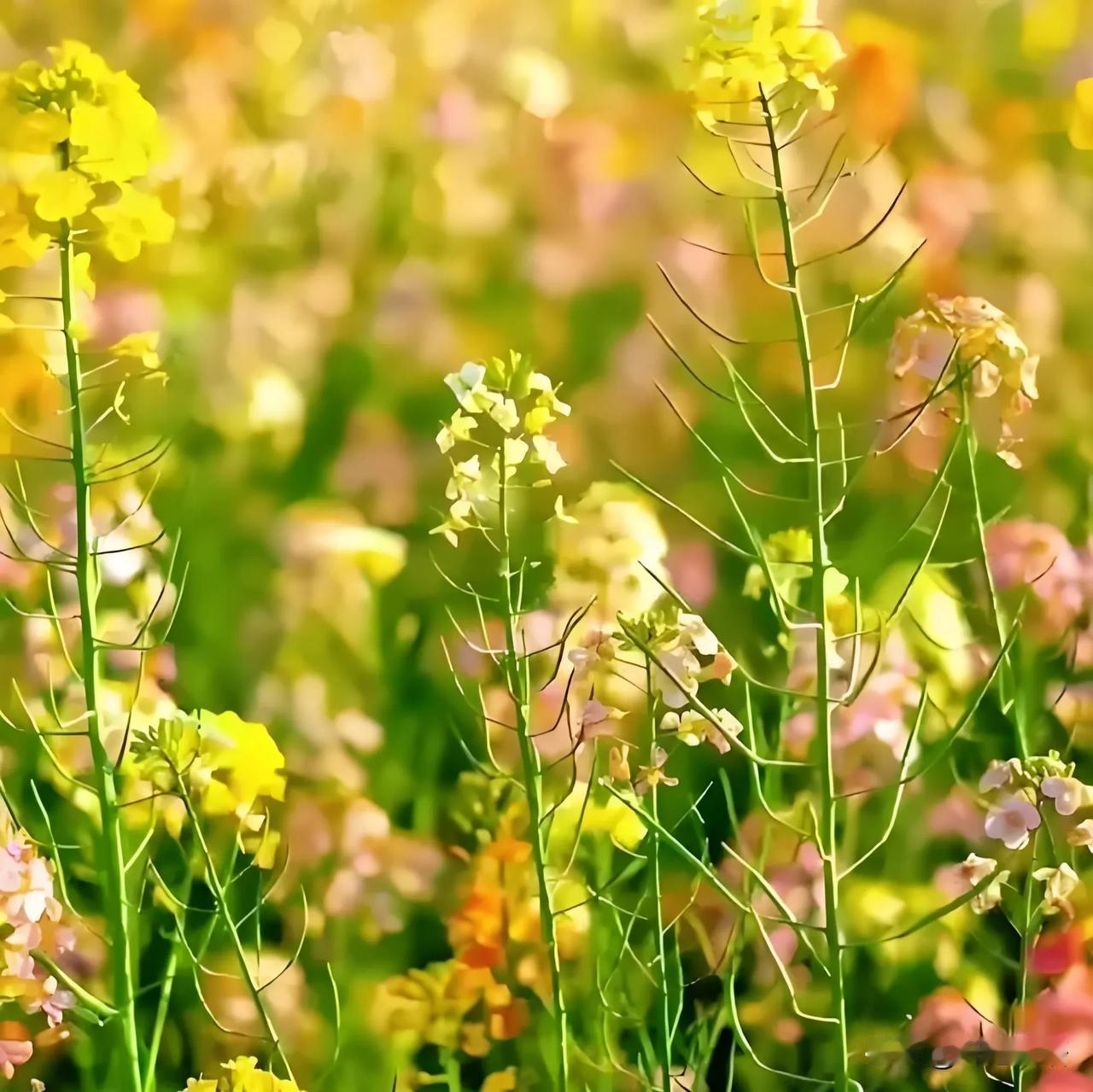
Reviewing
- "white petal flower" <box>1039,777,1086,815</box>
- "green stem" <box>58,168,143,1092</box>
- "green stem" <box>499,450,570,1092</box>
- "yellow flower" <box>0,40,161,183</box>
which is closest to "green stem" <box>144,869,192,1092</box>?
"green stem" <box>58,168,143,1092</box>

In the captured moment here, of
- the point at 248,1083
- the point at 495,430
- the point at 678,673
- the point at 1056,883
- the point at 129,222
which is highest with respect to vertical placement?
the point at 129,222

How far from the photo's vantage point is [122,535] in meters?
0.82

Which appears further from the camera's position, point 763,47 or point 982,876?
point 982,876

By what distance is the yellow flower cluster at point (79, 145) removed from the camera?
69 cm

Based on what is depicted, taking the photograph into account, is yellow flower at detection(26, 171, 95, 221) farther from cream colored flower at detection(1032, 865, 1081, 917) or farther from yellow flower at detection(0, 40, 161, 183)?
cream colored flower at detection(1032, 865, 1081, 917)

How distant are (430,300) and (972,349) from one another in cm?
36

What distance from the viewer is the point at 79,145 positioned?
697 mm

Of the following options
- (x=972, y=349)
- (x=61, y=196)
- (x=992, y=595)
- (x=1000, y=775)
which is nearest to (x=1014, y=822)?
(x=1000, y=775)

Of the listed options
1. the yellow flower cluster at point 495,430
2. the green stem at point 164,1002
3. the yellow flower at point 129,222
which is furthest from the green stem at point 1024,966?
the yellow flower at point 129,222

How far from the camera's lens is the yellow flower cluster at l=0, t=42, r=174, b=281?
69cm

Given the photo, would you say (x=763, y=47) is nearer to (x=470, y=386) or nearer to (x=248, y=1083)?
(x=470, y=386)

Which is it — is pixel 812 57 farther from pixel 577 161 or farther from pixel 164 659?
pixel 164 659

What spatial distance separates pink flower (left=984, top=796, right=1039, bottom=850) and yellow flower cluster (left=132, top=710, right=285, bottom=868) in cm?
46

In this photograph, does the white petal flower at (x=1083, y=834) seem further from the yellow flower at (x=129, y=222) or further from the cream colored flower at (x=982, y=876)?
the yellow flower at (x=129, y=222)
